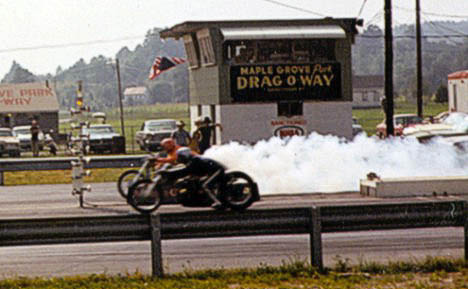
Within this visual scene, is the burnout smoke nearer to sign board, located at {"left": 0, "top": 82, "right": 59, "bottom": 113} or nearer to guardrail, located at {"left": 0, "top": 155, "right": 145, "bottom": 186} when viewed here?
guardrail, located at {"left": 0, "top": 155, "right": 145, "bottom": 186}

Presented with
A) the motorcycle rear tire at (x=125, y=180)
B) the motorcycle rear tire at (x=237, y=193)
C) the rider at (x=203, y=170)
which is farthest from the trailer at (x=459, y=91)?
the rider at (x=203, y=170)

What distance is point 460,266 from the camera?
11539mm

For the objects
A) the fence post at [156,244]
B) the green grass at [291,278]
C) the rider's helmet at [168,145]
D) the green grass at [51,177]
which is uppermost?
the rider's helmet at [168,145]

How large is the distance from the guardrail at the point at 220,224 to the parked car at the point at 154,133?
41.5 meters

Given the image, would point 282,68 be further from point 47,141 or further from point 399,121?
point 47,141

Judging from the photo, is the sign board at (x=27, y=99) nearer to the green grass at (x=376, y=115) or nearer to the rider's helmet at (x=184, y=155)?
the green grass at (x=376, y=115)

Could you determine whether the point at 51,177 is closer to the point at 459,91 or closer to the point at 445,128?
the point at 445,128

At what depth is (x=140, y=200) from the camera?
17.1 m

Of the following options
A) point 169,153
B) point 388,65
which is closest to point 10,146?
point 388,65

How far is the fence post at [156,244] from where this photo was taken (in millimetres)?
11289

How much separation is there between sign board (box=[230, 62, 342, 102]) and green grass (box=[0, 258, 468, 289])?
26.4m

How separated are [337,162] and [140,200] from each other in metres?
8.66

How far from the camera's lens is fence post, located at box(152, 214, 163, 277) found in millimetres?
11289

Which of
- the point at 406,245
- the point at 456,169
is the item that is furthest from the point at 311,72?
the point at 406,245
